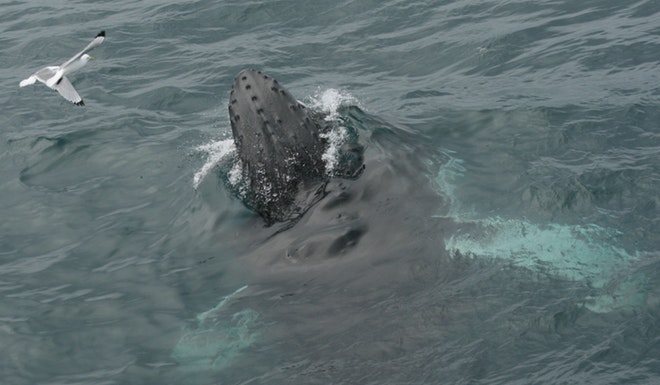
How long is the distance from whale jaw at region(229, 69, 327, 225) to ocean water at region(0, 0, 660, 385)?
1.25ft

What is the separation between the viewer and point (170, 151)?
59.5 ft

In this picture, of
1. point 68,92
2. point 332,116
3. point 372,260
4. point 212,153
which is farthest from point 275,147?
point 212,153

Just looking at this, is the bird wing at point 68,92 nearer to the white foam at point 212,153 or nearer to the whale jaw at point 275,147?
the whale jaw at point 275,147

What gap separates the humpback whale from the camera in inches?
549

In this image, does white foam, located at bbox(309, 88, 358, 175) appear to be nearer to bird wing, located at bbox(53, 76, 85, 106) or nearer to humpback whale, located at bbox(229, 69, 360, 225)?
humpback whale, located at bbox(229, 69, 360, 225)

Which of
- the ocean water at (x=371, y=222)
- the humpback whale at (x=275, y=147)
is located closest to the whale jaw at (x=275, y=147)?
the humpback whale at (x=275, y=147)

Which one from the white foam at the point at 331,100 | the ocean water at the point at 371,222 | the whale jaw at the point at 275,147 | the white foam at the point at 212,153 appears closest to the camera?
the ocean water at the point at 371,222

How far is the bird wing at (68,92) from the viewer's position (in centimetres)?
1369

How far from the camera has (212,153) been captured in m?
17.2

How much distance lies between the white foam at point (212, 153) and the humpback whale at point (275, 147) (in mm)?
2294

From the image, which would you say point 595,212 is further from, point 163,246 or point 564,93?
point 163,246

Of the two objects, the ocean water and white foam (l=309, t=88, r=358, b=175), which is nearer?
the ocean water

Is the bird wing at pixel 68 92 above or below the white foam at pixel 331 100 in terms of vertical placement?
above

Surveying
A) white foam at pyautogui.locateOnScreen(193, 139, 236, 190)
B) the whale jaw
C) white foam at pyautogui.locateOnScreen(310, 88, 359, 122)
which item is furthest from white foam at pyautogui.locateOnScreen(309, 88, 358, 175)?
white foam at pyautogui.locateOnScreen(193, 139, 236, 190)
